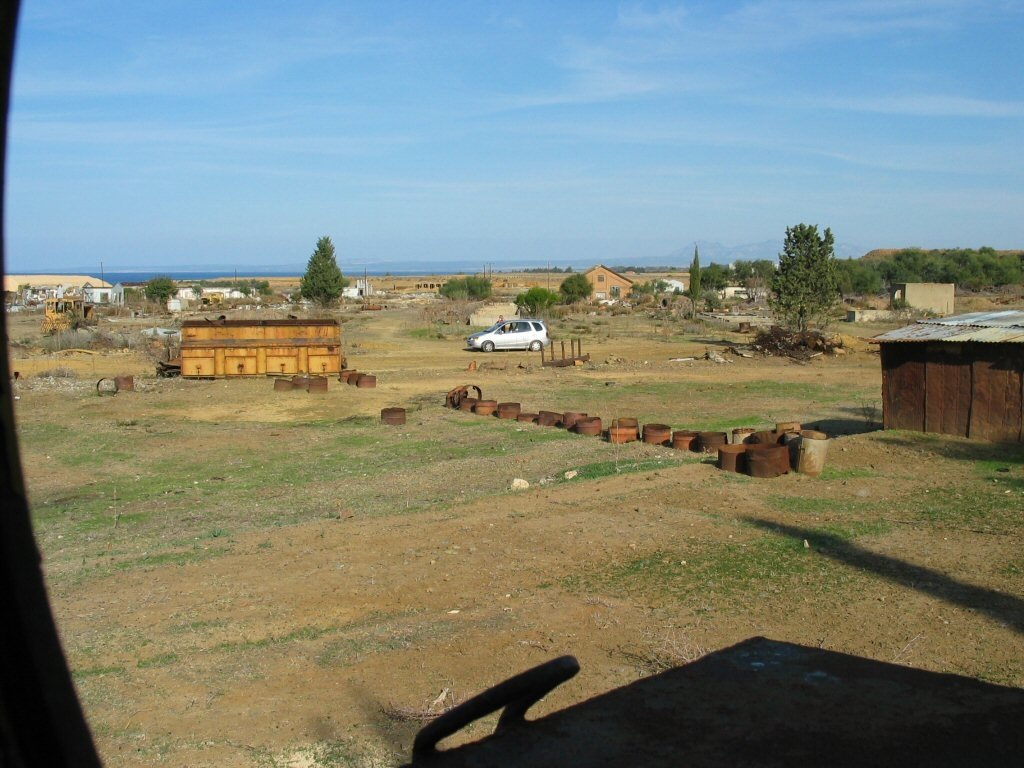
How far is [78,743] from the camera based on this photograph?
67.2 inches

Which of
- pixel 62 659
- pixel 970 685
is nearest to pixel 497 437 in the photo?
pixel 970 685

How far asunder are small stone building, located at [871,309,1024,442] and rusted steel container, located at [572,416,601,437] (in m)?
5.34

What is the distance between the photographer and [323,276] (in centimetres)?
6762

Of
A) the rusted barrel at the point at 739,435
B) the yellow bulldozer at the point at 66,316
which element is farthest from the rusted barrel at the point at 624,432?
the yellow bulldozer at the point at 66,316

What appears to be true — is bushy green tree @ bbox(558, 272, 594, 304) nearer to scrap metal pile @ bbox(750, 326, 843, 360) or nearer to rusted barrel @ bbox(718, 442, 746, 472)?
scrap metal pile @ bbox(750, 326, 843, 360)

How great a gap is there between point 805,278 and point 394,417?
2492cm

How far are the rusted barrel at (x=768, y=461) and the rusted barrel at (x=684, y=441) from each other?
2696 mm

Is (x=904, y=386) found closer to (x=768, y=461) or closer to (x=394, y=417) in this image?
(x=768, y=461)

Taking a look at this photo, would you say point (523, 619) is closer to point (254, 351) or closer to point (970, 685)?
point (970, 685)

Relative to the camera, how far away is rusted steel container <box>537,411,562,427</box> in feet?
68.1

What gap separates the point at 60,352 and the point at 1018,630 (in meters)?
39.7

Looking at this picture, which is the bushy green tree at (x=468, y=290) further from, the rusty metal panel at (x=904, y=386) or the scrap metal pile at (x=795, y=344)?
the rusty metal panel at (x=904, y=386)

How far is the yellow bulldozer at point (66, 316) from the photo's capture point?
4837cm

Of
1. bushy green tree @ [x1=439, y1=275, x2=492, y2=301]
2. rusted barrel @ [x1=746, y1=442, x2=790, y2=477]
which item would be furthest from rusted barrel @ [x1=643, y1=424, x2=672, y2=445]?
bushy green tree @ [x1=439, y1=275, x2=492, y2=301]
